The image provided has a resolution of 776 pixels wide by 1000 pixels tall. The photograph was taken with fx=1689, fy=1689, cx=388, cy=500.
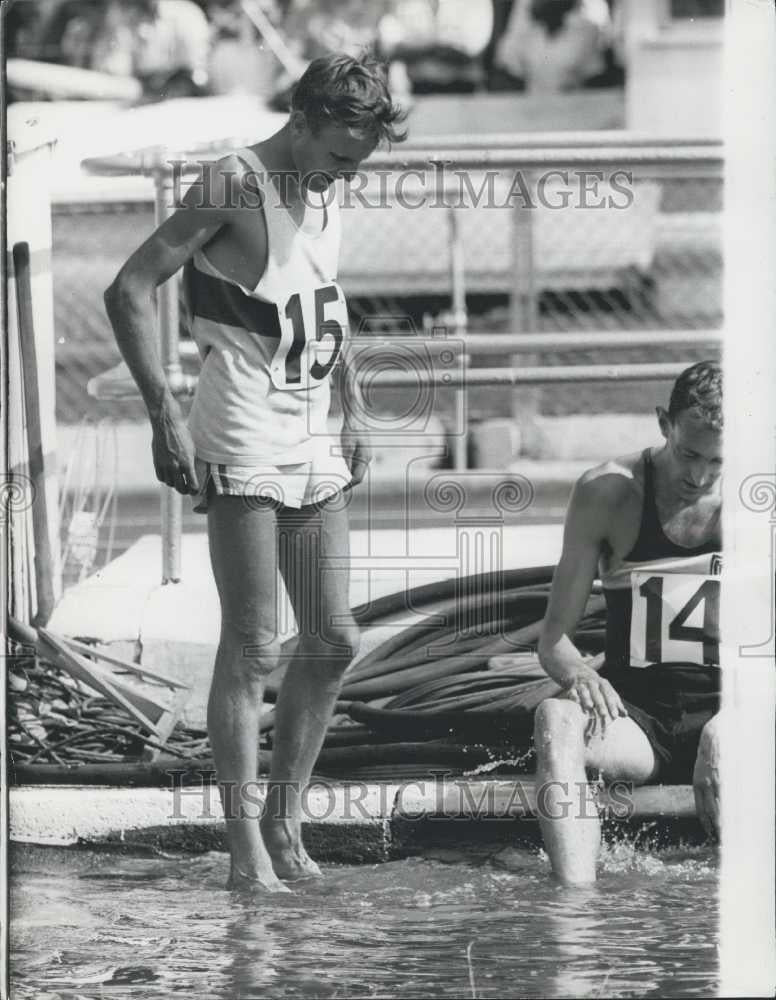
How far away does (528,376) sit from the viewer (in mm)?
5262

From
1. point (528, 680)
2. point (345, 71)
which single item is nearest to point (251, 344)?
point (345, 71)

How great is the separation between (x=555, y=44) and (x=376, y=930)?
2696 millimetres

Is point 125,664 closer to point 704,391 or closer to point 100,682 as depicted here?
point 100,682

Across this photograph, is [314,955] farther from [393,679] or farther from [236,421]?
[236,421]

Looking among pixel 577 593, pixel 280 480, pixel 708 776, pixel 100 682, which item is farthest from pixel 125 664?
pixel 708 776

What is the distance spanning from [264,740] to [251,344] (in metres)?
1.09

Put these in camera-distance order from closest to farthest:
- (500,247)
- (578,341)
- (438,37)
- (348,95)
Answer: (348,95)
(438,37)
(578,341)
(500,247)

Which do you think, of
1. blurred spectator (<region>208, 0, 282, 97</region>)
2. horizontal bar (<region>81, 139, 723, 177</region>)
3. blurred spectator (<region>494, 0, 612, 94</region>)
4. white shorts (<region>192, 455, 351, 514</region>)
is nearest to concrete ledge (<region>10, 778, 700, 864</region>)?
white shorts (<region>192, 455, 351, 514</region>)

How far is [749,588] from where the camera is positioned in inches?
154

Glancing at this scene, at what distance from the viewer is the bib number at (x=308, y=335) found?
12.6 feet

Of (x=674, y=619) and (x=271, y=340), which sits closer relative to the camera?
(x=271, y=340)

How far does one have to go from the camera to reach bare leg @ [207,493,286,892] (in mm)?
3959

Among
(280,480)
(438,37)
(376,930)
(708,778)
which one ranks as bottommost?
(376,930)

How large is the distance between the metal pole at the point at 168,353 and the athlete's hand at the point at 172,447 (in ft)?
1.39
